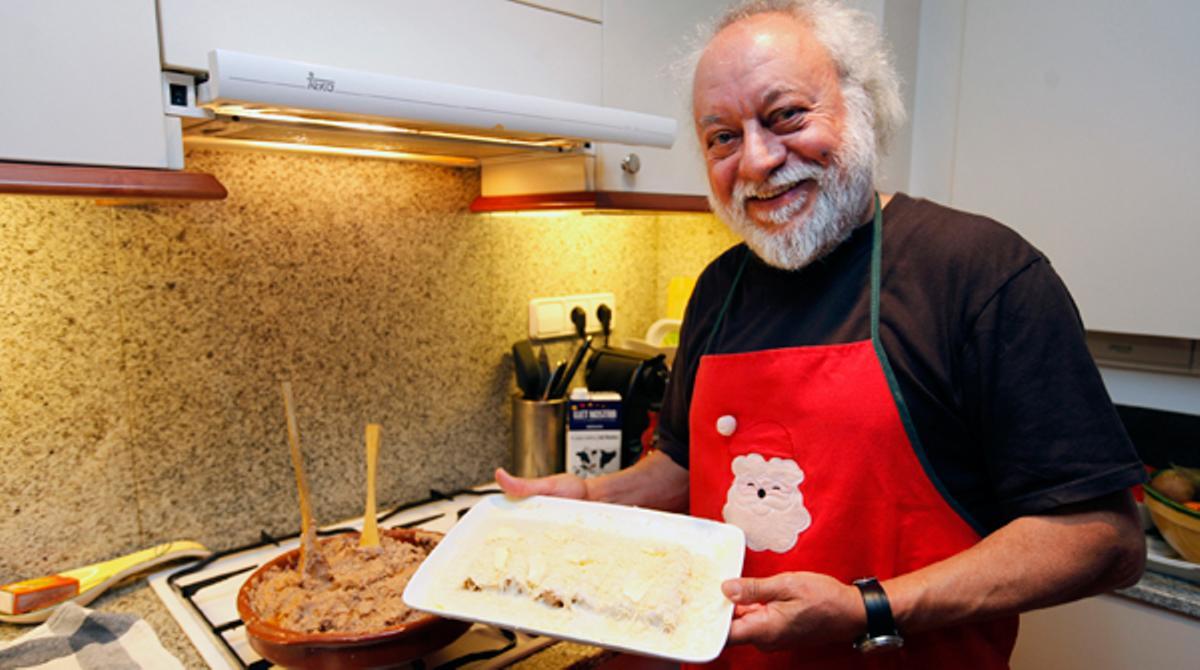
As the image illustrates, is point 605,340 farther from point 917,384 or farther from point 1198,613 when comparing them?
point 1198,613

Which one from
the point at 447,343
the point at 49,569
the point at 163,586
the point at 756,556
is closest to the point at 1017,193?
the point at 756,556

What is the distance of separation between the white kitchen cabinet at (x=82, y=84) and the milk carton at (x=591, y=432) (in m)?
0.88

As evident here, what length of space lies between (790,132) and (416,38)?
512 mm

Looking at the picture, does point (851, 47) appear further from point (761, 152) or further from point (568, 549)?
point (568, 549)

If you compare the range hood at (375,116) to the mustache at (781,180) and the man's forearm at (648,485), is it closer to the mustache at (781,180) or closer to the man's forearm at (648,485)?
the mustache at (781,180)

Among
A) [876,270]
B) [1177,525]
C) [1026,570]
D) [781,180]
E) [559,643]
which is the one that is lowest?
[559,643]

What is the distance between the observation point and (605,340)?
5.82ft

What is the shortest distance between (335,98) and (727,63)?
1.55 feet

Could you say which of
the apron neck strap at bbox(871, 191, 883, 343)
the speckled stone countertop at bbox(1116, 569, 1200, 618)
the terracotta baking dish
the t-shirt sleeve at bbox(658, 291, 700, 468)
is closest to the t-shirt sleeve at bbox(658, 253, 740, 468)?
the t-shirt sleeve at bbox(658, 291, 700, 468)

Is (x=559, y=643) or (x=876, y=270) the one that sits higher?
(x=876, y=270)

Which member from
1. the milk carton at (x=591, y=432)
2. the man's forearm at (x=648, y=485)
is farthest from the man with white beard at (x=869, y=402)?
the milk carton at (x=591, y=432)

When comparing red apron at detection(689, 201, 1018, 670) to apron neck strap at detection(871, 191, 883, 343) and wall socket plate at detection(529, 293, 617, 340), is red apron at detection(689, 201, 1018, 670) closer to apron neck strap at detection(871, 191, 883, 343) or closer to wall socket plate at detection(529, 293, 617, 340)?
apron neck strap at detection(871, 191, 883, 343)

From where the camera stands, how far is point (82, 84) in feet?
2.46

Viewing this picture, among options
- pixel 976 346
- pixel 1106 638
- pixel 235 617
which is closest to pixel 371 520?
pixel 235 617
